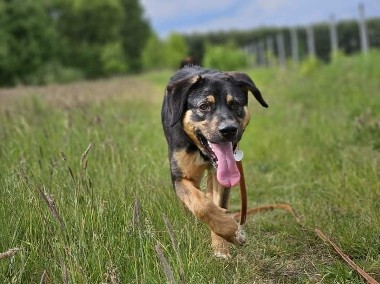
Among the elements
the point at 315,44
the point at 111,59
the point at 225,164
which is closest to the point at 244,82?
the point at 225,164

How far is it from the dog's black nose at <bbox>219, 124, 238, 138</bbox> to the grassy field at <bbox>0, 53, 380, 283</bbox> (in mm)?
656

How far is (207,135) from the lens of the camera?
13.4ft

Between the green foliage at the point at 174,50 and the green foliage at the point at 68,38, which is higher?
the green foliage at the point at 68,38

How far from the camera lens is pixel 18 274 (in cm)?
304

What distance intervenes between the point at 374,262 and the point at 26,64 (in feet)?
138

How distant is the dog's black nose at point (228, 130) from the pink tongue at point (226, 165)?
13cm

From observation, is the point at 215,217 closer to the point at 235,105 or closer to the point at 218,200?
the point at 218,200

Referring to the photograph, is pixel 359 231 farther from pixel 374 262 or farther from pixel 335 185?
pixel 335 185

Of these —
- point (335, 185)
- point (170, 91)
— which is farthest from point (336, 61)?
point (170, 91)

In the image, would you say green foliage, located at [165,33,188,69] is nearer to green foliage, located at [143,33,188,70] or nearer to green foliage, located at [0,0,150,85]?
green foliage, located at [143,33,188,70]

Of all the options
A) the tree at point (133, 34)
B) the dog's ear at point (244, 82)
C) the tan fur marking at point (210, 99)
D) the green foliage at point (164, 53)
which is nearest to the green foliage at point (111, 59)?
the green foliage at point (164, 53)

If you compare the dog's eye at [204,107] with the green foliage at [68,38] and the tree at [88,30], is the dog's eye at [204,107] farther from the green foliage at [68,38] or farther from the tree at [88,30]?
the tree at [88,30]

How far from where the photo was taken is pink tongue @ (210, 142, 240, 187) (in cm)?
404

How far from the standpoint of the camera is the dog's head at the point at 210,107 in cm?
405
